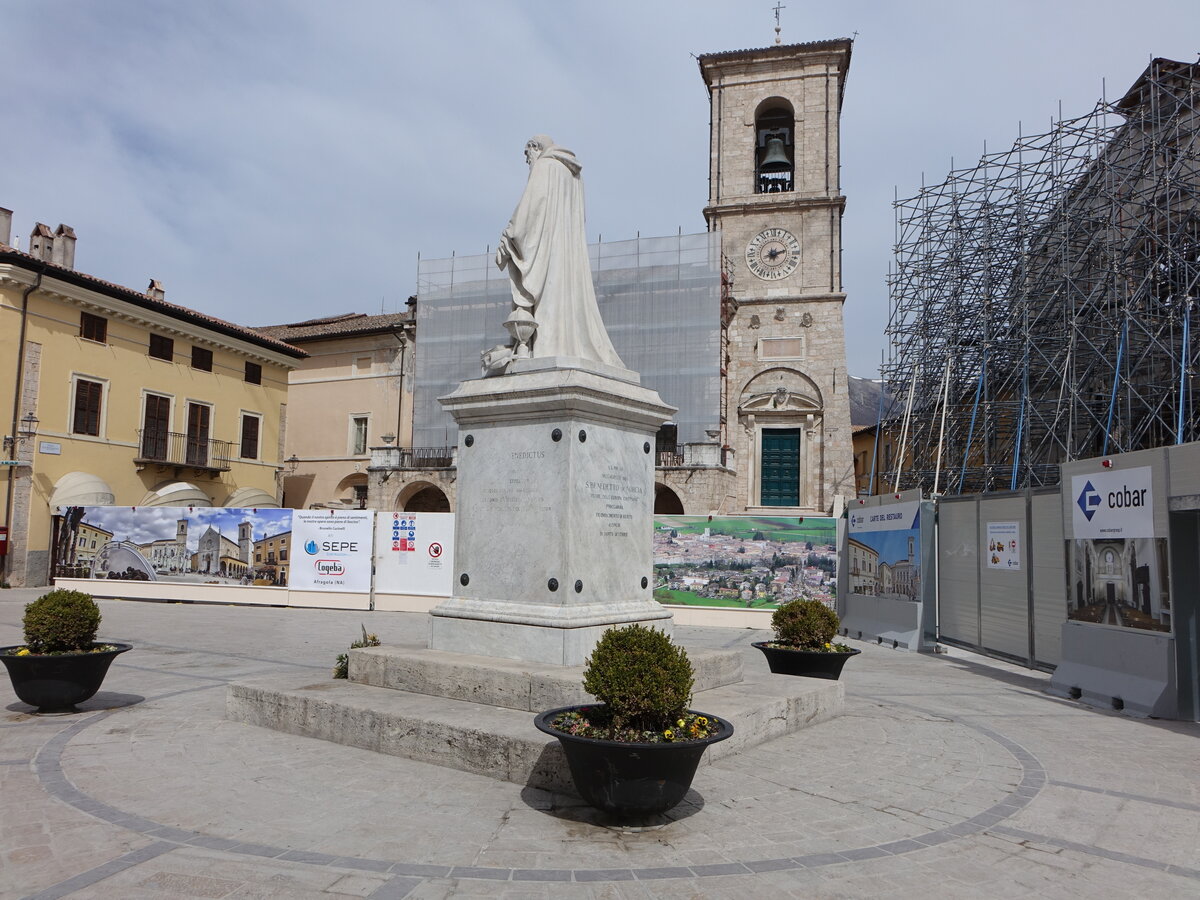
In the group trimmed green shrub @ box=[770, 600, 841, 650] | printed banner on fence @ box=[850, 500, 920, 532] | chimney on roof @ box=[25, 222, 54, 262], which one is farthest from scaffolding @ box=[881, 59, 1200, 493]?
chimney on roof @ box=[25, 222, 54, 262]

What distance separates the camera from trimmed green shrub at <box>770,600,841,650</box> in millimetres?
8672

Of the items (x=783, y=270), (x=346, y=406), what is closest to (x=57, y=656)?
(x=783, y=270)

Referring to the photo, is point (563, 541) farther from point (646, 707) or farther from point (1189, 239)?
point (1189, 239)

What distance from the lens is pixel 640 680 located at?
14.8ft

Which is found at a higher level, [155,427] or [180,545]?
[155,427]

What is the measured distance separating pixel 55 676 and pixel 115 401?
24.5m

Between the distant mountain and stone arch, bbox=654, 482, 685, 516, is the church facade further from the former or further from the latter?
the distant mountain

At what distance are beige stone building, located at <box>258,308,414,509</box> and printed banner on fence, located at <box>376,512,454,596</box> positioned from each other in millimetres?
16925

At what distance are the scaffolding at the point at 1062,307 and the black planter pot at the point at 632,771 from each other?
51.2 ft

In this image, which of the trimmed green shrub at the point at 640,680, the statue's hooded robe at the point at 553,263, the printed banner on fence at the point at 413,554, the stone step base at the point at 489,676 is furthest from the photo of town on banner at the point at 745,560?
the trimmed green shrub at the point at 640,680

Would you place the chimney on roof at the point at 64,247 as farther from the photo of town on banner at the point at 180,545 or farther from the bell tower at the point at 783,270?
the bell tower at the point at 783,270

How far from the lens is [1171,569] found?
331 inches

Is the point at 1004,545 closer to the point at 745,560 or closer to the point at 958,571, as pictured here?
the point at 958,571

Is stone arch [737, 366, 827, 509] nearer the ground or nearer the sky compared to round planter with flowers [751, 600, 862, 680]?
nearer the sky
